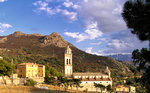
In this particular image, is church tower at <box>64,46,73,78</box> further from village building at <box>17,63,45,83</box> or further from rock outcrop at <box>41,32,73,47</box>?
rock outcrop at <box>41,32,73,47</box>

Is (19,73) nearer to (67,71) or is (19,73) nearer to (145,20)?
(67,71)

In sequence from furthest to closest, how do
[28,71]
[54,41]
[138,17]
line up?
[54,41] → [28,71] → [138,17]

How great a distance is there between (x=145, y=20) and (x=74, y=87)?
38.9 meters

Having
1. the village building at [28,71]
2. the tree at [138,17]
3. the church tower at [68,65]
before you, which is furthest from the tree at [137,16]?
the church tower at [68,65]

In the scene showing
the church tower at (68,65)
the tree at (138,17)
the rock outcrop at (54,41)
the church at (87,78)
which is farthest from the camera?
the rock outcrop at (54,41)

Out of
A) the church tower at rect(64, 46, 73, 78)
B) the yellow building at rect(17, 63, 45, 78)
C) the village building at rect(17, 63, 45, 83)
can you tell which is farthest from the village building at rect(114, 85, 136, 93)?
the yellow building at rect(17, 63, 45, 78)

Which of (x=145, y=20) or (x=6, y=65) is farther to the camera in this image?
(x=6, y=65)

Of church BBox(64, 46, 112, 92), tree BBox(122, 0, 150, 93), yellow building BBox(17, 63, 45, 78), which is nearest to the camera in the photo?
tree BBox(122, 0, 150, 93)

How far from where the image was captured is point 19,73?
47.7 m

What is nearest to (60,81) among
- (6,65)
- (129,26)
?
(6,65)

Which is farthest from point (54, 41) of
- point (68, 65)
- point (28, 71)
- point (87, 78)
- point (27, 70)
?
point (27, 70)

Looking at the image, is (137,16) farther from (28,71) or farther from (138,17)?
(28,71)

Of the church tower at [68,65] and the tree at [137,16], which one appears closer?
the tree at [137,16]

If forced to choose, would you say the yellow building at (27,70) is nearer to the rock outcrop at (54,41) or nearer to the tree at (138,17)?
the tree at (138,17)
